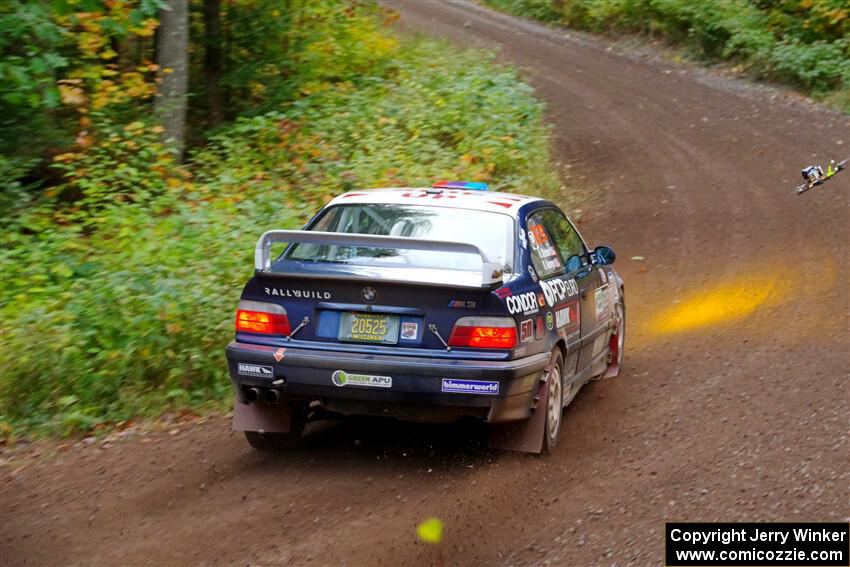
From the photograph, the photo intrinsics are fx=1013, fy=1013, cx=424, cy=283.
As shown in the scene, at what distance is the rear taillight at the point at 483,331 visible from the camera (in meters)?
6.00

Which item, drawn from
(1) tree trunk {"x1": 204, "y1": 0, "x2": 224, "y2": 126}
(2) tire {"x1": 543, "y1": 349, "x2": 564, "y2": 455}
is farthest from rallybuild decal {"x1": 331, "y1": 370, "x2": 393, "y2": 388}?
(1) tree trunk {"x1": 204, "y1": 0, "x2": 224, "y2": 126}

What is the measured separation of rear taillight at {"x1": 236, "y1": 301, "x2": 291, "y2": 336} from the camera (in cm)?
626

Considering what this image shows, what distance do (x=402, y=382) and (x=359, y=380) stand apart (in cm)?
26

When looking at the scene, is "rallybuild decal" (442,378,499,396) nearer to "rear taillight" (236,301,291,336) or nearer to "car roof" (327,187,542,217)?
"rear taillight" (236,301,291,336)

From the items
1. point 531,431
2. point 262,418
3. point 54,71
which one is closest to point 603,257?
point 531,431

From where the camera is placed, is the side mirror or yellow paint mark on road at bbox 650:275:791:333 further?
yellow paint mark on road at bbox 650:275:791:333

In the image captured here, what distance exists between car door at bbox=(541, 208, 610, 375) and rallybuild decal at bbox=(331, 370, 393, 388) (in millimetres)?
1854

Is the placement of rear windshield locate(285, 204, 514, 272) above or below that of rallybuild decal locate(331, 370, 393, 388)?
above

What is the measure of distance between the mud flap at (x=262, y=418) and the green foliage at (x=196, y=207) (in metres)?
1.49

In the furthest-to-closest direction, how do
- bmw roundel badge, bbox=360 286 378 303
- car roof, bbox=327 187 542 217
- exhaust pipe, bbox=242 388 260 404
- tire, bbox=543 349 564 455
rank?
car roof, bbox=327 187 542 217 → tire, bbox=543 349 564 455 → exhaust pipe, bbox=242 388 260 404 → bmw roundel badge, bbox=360 286 378 303

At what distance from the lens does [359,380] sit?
236 inches

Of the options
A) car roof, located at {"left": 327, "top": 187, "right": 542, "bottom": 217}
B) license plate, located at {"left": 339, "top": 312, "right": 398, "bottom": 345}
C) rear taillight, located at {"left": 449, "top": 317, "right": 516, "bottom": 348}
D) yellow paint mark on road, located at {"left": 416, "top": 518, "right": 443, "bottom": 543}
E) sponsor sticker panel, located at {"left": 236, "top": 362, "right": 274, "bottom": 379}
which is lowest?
yellow paint mark on road, located at {"left": 416, "top": 518, "right": 443, "bottom": 543}

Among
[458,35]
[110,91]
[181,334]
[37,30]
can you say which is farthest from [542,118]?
[181,334]

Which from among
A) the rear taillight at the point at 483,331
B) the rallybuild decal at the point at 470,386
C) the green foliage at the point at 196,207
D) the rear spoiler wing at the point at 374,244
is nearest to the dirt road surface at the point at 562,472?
the rallybuild decal at the point at 470,386
